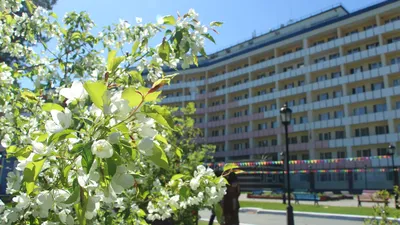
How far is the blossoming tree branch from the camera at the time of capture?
136 centimetres

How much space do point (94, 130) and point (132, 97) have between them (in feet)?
0.64

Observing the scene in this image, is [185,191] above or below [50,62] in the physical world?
below

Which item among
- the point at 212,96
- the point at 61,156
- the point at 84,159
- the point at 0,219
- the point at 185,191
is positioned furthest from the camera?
the point at 212,96

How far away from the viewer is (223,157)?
58.6 m

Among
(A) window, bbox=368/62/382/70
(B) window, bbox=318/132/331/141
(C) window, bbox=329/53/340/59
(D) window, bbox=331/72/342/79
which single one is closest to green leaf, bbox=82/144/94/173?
(A) window, bbox=368/62/382/70

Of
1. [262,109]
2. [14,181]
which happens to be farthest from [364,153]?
[14,181]

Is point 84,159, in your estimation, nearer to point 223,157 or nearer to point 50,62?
point 50,62

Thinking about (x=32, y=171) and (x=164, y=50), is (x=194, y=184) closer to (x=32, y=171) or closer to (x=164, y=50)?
(x=164, y=50)

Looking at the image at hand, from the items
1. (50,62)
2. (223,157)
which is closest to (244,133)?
(223,157)

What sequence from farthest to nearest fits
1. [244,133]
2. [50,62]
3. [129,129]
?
[244,133] → [50,62] → [129,129]

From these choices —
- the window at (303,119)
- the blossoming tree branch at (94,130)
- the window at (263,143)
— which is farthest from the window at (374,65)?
the blossoming tree branch at (94,130)

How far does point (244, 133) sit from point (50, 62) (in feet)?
172

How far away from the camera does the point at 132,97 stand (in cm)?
135

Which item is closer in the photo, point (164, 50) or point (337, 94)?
point (164, 50)
